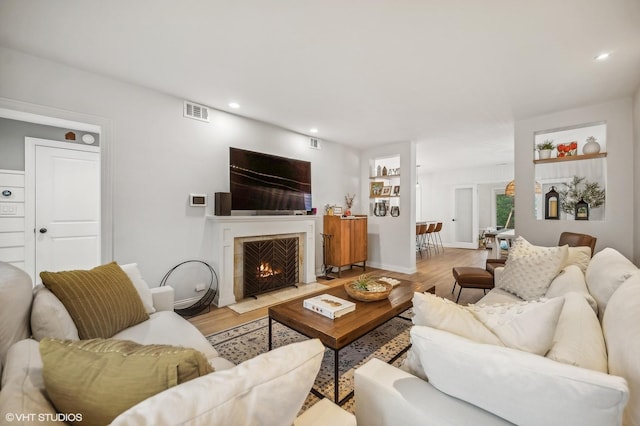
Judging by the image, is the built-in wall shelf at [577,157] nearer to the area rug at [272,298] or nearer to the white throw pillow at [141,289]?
the area rug at [272,298]

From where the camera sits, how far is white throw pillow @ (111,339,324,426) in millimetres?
484

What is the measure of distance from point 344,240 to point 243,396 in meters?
4.15

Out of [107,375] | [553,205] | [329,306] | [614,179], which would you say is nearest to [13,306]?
[107,375]

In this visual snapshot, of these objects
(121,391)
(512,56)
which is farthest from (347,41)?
(121,391)

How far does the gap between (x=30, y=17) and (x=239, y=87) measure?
5.03 feet

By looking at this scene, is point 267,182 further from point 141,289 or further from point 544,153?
point 544,153

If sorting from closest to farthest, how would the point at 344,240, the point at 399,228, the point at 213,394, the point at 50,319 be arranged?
the point at 213,394 → the point at 50,319 → the point at 344,240 → the point at 399,228

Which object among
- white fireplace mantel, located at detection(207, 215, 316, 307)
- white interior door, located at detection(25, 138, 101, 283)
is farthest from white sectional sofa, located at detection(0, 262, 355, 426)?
white interior door, located at detection(25, 138, 101, 283)

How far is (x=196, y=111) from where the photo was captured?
3221mm

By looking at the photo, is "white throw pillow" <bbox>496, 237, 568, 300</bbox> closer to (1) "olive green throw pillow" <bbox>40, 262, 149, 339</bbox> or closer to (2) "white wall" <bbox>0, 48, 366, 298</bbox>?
(1) "olive green throw pillow" <bbox>40, 262, 149, 339</bbox>

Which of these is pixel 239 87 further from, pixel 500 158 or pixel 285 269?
pixel 500 158

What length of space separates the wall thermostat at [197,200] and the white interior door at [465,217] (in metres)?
7.74

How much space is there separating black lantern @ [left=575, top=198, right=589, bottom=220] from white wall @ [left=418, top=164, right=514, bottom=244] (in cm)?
459

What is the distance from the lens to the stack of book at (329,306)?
6.02 feet
